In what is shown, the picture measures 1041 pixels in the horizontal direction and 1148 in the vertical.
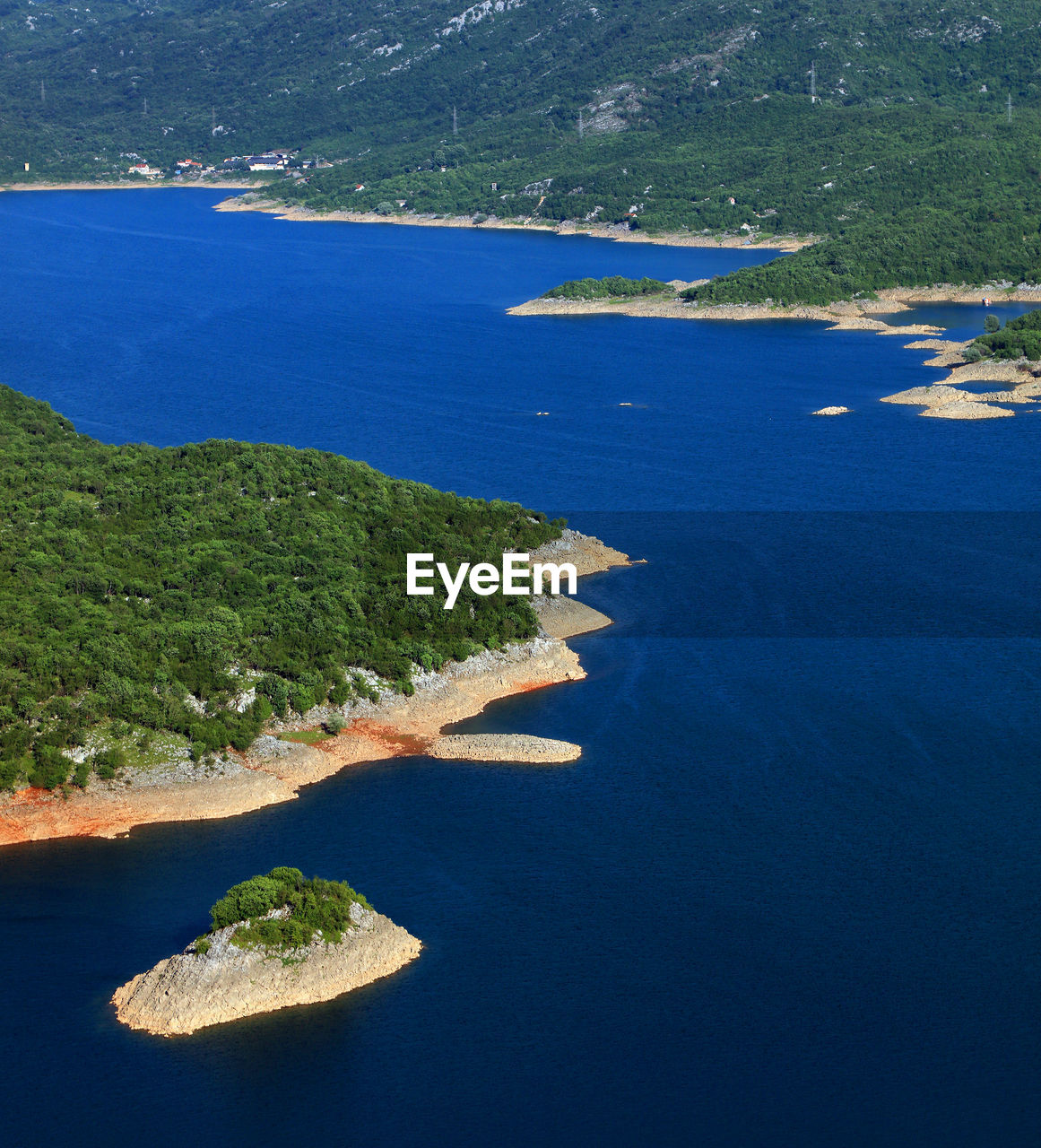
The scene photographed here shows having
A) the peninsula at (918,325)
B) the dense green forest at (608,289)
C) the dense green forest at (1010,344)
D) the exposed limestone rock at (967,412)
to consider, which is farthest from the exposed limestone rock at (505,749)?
the dense green forest at (608,289)

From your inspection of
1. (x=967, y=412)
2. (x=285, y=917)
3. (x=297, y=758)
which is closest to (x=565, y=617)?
(x=297, y=758)

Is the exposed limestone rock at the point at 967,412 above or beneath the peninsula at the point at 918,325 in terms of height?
beneath

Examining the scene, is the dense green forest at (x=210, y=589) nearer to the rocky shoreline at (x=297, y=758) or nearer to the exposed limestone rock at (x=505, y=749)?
the rocky shoreline at (x=297, y=758)

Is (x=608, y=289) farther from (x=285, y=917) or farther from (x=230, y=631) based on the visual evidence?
(x=285, y=917)

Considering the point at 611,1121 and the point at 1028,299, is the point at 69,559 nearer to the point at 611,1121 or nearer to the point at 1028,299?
the point at 611,1121

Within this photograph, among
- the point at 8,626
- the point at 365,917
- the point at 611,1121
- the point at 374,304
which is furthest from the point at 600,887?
the point at 374,304

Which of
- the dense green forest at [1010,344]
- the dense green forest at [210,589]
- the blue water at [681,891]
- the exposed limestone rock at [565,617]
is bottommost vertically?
the blue water at [681,891]
